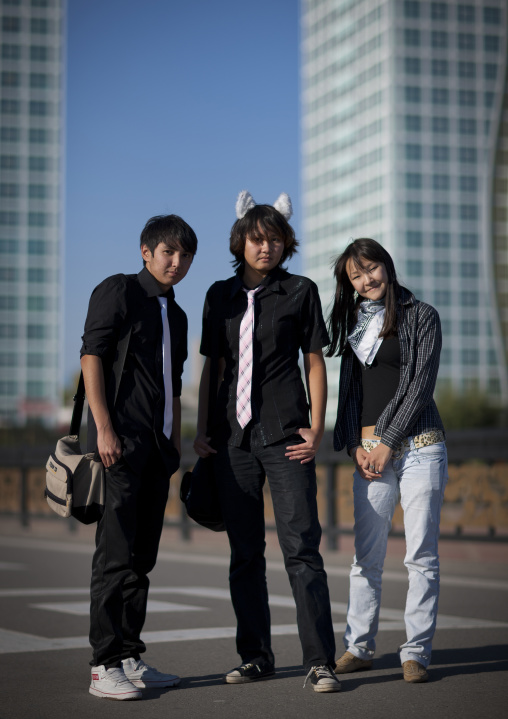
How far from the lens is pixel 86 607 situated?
824 cm

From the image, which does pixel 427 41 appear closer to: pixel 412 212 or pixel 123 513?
pixel 412 212

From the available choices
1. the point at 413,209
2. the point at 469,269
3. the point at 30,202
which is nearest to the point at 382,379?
the point at 413,209

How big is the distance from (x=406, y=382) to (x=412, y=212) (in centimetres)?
12805

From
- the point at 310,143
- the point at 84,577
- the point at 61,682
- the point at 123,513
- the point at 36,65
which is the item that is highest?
the point at 36,65

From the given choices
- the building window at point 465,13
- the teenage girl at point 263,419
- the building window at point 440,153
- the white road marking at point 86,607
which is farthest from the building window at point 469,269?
the teenage girl at point 263,419

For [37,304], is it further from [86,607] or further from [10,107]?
[86,607]

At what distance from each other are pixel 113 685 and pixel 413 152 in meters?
132

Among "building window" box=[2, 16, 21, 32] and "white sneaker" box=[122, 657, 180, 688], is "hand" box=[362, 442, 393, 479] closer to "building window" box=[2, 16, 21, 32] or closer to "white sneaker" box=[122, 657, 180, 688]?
"white sneaker" box=[122, 657, 180, 688]

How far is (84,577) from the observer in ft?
36.6

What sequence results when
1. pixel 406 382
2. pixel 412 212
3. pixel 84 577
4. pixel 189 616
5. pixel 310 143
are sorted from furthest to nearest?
pixel 310 143, pixel 412 212, pixel 84 577, pixel 189 616, pixel 406 382

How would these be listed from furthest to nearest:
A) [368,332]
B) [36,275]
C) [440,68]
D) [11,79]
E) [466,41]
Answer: [11,79] → [36,275] → [466,41] → [440,68] → [368,332]

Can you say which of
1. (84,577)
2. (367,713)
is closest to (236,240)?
(367,713)

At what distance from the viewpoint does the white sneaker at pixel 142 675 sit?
4672 millimetres

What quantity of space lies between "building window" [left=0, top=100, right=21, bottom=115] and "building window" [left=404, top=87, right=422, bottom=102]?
5502 cm
